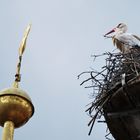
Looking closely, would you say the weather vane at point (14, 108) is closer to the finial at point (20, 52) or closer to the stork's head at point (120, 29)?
the finial at point (20, 52)

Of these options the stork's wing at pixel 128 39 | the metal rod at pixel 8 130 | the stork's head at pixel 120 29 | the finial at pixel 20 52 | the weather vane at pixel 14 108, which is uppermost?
the stork's head at pixel 120 29

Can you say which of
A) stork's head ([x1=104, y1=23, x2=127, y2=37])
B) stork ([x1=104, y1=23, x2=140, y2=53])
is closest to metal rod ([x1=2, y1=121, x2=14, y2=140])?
stork ([x1=104, y1=23, x2=140, y2=53])

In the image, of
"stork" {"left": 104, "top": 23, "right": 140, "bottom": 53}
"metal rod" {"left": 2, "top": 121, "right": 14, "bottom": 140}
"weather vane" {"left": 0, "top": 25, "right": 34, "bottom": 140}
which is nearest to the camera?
"metal rod" {"left": 2, "top": 121, "right": 14, "bottom": 140}

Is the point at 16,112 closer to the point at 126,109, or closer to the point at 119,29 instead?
the point at 126,109

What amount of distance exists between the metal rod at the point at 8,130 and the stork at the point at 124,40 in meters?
7.04

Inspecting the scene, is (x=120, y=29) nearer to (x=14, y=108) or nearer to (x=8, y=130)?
(x=14, y=108)

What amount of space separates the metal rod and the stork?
704 cm

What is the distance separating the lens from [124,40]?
61.4 ft

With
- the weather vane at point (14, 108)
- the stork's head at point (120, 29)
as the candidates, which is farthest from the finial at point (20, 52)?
the stork's head at point (120, 29)

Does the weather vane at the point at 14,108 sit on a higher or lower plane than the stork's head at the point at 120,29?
lower

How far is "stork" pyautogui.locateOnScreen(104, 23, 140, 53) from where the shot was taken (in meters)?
17.9

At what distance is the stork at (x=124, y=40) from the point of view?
17.9 m

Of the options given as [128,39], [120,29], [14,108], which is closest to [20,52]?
[14,108]

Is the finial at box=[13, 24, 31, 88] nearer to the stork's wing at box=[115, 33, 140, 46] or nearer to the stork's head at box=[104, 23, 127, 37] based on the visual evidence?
the stork's wing at box=[115, 33, 140, 46]
